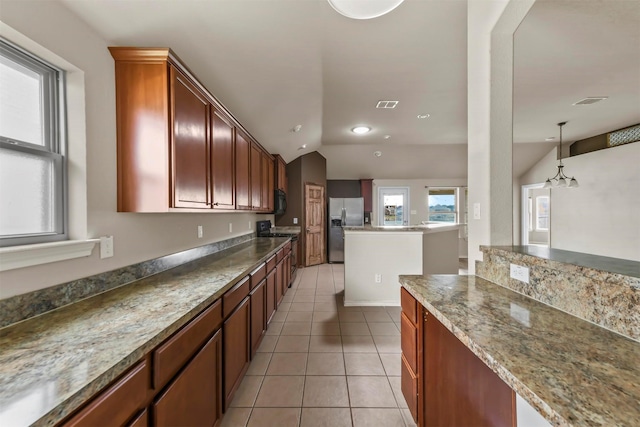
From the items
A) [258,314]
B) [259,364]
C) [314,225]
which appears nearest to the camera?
[259,364]

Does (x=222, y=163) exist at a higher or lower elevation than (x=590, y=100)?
lower

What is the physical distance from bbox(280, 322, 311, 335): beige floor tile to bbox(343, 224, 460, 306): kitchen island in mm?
878

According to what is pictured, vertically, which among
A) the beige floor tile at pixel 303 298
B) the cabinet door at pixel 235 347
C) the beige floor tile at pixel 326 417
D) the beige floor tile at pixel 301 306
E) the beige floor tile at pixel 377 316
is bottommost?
the beige floor tile at pixel 377 316

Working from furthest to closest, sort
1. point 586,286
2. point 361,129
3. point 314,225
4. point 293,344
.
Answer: point 314,225 → point 361,129 → point 293,344 → point 586,286

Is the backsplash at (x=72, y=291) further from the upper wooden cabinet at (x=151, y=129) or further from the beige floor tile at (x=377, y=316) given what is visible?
the beige floor tile at (x=377, y=316)

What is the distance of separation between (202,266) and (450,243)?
395 cm

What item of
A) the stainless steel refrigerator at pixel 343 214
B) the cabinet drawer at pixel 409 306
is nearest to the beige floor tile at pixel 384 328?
the cabinet drawer at pixel 409 306

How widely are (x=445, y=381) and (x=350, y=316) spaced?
2.15m

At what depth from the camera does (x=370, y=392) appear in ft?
6.23

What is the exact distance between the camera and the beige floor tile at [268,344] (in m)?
2.46

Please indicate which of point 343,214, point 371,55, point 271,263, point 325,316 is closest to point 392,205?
point 343,214

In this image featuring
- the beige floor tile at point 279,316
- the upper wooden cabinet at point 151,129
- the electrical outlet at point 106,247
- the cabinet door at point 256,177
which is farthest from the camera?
the cabinet door at point 256,177

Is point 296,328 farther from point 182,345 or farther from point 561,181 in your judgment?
point 561,181

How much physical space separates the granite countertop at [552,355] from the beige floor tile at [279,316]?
2281 millimetres
